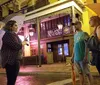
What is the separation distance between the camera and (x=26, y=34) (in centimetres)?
2919

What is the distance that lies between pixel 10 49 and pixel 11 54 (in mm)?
104

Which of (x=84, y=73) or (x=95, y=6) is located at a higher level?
(x=95, y=6)

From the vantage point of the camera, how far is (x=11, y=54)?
4.30m

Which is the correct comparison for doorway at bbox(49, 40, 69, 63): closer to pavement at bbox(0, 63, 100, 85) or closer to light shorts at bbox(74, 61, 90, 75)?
pavement at bbox(0, 63, 100, 85)

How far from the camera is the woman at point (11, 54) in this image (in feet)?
13.9

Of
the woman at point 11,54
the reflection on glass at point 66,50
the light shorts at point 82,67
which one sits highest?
the reflection on glass at point 66,50

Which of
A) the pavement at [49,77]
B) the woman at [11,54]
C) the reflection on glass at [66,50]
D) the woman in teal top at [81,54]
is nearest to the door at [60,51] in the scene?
the reflection on glass at [66,50]

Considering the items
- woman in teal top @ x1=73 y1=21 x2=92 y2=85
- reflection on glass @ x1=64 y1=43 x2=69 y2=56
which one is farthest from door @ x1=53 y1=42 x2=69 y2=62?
woman in teal top @ x1=73 y1=21 x2=92 y2=85

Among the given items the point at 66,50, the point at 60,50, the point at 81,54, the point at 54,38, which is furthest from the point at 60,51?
the point at 81,54

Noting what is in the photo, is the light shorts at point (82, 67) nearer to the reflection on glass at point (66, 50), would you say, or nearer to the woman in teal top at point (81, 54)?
the woman in teal top at point (81, 54)

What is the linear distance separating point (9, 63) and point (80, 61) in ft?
5.90

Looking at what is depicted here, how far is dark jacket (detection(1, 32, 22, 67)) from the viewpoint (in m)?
4.25

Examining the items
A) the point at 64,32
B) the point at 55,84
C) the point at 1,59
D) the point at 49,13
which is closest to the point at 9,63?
the point at 1,59

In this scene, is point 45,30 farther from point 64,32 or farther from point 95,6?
point 95,6
